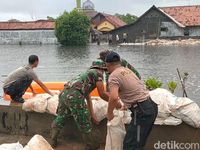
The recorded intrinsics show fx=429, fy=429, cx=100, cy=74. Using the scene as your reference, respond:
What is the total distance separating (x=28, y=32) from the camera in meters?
73.3

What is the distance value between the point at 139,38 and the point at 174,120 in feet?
192

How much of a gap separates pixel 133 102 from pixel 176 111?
1.29 metres

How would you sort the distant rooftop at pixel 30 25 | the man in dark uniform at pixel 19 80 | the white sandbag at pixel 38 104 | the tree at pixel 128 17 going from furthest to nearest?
the tree at pixel 128 17 → the distant rooftop at pixel 30 25 → the man in dark uniform at pixel 19 80 → the white sandbag at pixel 38 104

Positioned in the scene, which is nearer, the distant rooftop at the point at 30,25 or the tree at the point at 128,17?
the distant rooftop at the point at 30,25

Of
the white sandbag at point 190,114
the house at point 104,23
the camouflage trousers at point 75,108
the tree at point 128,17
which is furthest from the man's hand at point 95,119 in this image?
the tree at point 128,17

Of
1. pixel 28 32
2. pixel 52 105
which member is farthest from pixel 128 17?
pixel 52 105

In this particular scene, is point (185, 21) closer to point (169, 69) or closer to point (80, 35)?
point (80, 35)

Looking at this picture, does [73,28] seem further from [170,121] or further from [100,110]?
[170,121]

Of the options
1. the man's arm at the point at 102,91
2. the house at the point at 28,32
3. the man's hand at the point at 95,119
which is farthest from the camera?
the house at the point at 28,32

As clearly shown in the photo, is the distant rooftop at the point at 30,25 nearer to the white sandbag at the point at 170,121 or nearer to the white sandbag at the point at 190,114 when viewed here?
the white sandbag at the point at 170,121

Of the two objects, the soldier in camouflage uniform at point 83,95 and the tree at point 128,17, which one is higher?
the tree at point 128,17

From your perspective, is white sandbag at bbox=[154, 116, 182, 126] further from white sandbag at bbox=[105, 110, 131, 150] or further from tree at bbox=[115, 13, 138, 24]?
tree at bbox=[115, 13, 138, 24]

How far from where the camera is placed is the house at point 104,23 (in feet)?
229

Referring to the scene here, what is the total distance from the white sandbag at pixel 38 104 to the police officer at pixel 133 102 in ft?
7.45
